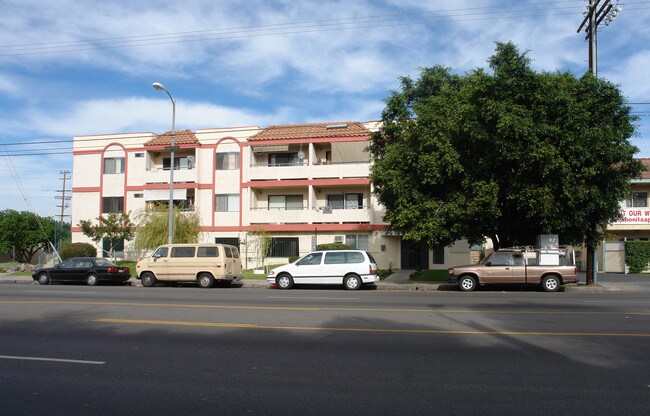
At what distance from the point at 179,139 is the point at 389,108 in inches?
712

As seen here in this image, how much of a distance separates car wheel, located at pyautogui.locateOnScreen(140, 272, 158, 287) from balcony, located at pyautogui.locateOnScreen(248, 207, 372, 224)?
13.0 meters

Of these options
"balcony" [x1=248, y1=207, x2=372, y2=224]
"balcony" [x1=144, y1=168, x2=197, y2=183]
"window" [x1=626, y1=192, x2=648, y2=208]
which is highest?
"balcony" [x1=144, y1=168, x2=197, y2=183]

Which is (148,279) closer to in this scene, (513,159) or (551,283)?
(513,159)

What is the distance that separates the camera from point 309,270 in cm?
2156

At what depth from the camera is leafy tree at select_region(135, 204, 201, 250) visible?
3384 cm

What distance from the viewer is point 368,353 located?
8.12m

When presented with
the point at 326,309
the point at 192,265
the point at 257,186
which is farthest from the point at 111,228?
the point at 326,309

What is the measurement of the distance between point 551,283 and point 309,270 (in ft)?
30.3

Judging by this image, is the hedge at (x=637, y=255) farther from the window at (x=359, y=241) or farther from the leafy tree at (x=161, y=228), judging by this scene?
the leafy tree at (x=161, y=228)

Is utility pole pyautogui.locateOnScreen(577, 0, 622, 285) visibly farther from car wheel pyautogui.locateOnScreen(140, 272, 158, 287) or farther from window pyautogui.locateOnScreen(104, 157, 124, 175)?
window pyautogui.locateOnScreen(104, 157, 124, 175)

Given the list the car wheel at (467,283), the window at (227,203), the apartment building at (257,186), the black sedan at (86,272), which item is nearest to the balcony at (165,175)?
the apartment building at (257,186)

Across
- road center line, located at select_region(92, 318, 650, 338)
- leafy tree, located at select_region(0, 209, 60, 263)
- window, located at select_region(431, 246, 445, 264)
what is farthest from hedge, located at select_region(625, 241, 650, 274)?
leafy tree, located at select_region(0, 209, 60, 263)

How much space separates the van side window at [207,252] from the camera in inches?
897

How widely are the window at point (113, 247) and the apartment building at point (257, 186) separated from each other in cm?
17
